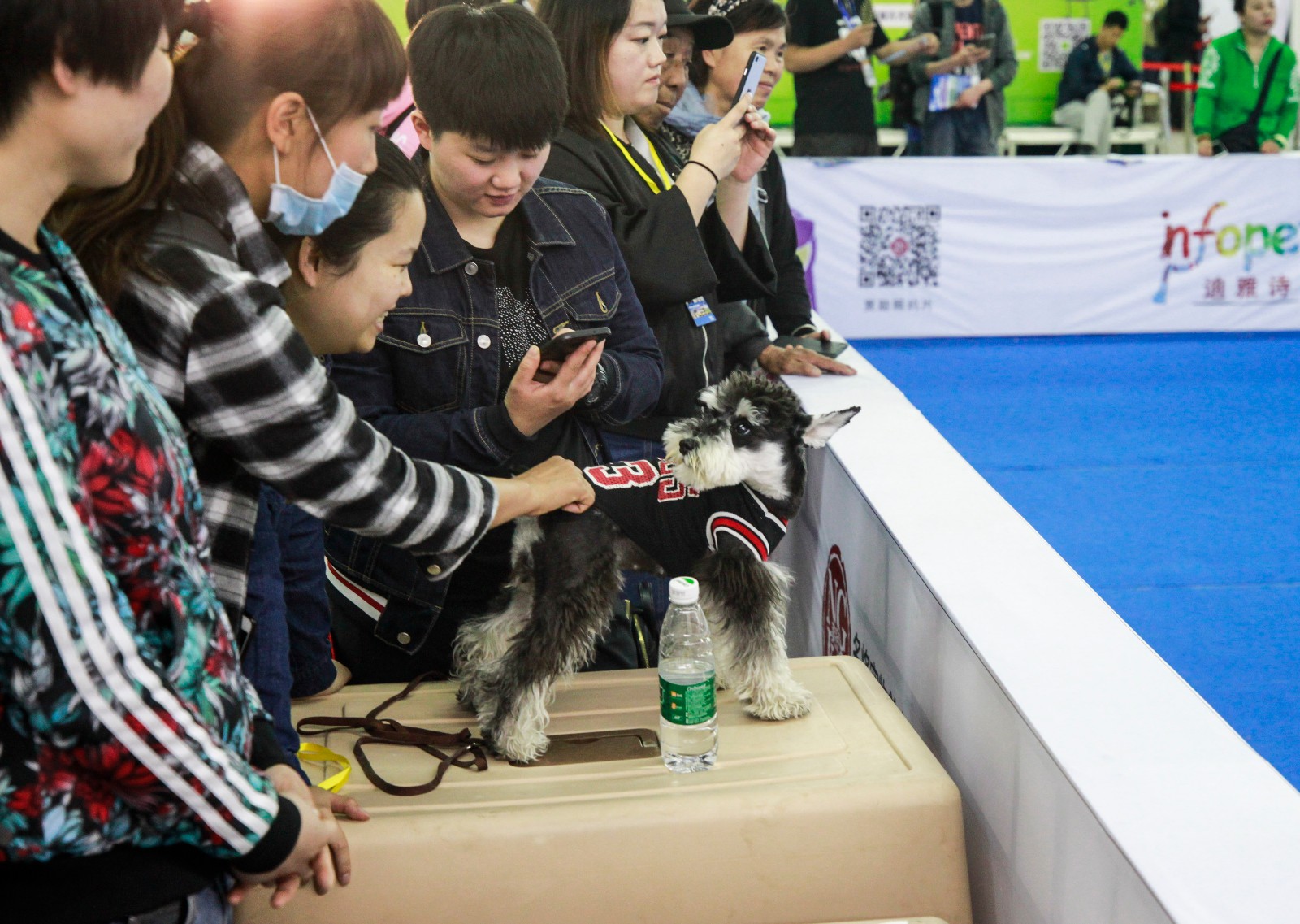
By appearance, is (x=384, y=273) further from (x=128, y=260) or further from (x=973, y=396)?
(x=973, y=396)

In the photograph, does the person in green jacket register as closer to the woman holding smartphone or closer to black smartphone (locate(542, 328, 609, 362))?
the woman holding smartphone

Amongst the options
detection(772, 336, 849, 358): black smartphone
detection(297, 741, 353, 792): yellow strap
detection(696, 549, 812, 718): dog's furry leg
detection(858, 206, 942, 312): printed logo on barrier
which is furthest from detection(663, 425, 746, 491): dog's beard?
detection(858, 206, 942, 312): printed logo on barrier

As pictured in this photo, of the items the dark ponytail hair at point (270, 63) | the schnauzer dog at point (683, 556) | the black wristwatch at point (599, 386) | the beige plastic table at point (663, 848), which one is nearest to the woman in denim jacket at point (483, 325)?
the black wristwatch at point (599, 386)

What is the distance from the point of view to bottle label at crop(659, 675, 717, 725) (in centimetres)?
151

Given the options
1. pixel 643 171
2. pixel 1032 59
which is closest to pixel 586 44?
pixel 643 171

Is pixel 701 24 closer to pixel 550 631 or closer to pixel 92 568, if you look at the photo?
pixel 550 631

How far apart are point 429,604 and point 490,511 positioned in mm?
577

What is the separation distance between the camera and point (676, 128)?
267 cm

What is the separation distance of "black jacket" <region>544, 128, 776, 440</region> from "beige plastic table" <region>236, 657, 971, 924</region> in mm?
728

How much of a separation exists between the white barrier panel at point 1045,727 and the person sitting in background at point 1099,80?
28.0ft

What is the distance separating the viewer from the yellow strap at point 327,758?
4.95 ft

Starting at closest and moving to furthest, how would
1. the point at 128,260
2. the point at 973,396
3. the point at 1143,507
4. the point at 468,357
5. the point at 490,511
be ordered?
the point at 128,260, the point at 490,511, the point at 468,357, the point at 1143,507, the point at 973,396

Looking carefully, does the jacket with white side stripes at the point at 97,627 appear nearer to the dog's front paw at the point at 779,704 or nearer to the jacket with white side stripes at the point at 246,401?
the jacket with white side stripes at the point at 246,401

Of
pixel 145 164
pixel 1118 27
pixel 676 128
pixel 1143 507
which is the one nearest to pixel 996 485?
pixel 1143 507
